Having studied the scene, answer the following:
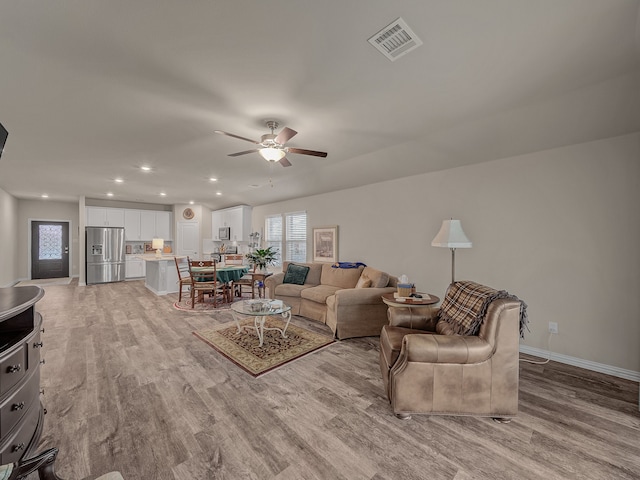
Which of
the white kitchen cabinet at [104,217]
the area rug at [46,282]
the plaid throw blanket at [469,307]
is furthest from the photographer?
the white kitchen cabinet at [104,217]

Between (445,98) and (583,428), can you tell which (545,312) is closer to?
(583,428)

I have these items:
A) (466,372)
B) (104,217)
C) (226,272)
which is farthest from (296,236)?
(104,217)

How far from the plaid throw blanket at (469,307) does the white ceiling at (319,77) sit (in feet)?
5.85

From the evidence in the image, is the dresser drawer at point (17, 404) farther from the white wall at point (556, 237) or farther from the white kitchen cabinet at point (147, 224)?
the white kitchen cabinet at point (147, 224)

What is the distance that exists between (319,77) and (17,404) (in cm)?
282

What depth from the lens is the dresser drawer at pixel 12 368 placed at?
1.33m

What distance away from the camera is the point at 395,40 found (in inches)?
69.9

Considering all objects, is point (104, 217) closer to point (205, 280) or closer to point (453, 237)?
point (205, 280)

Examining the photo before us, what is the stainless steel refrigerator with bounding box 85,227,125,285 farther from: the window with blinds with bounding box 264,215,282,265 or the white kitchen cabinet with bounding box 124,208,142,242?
the window with blinds with bounding box 264,215,282,265

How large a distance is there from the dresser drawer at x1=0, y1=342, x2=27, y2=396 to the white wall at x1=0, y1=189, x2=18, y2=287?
7468 millimetres

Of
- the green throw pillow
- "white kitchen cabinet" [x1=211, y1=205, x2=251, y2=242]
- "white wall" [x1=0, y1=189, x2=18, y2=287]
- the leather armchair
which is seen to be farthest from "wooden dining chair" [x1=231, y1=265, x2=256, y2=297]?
"white wall" [x1=0, y1=189, x2=18, y2=287]

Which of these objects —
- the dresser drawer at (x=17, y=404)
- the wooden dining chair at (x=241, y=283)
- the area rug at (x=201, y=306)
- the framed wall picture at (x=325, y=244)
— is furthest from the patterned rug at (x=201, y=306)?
the dresser drawer at (x=17, y=404)

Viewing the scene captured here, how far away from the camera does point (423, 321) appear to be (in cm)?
287

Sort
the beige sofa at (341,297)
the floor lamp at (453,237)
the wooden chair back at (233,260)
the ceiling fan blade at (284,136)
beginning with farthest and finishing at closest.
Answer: the wooden chair back at (233,260)
the beige sofa at (341,297)
the floor lamp at (453,237)
the ceiling fan blade at (284,136)
